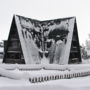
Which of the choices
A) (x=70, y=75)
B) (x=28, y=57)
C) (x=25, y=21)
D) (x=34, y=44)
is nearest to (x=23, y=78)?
(x=70, y=75)

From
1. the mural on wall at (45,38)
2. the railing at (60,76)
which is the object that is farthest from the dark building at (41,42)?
the railing at (60,76)

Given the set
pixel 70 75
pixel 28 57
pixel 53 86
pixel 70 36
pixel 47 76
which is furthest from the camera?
pixel 70 36

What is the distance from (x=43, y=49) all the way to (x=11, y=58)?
5.26m

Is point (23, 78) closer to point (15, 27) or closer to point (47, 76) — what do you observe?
point (47, 76)

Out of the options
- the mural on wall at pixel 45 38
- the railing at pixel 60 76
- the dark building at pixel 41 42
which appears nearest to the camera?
the railing at pixel 60 76

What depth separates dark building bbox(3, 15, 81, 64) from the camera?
95.0ft

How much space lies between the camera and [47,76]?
1305 centimetres

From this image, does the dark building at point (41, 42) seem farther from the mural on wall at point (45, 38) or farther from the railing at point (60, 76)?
the railing at point (60, 76)

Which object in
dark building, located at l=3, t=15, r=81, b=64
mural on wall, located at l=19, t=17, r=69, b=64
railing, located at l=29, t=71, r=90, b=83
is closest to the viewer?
railing, located at l=29, t=71, r=90, b=83

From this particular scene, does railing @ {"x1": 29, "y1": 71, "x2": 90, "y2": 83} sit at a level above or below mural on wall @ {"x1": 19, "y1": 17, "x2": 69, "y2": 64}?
below

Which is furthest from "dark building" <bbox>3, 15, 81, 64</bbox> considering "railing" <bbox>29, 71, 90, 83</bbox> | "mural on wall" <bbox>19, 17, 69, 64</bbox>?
"railing" <bbox>29, 71, 90, 83</bbox>

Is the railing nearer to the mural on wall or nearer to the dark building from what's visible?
the dark building

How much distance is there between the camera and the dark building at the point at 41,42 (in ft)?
95.0

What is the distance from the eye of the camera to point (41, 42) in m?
31.5
